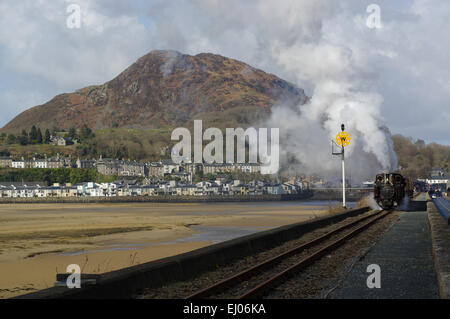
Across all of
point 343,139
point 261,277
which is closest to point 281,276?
point 261,277

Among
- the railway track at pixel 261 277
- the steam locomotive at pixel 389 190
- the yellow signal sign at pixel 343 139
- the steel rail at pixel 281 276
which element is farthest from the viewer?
the steam locomotive at pixel 389 190

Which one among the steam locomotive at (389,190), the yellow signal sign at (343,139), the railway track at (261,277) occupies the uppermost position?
the yellow signal sign at (343,139)

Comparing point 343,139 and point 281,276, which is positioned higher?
point 343,139

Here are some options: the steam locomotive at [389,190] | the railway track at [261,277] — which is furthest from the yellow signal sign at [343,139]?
the railway track at [261,277]

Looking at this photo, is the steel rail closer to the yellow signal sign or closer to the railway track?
the railway track

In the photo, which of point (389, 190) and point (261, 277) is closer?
point (261, 277)

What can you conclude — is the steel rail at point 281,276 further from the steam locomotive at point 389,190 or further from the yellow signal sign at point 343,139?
the steam locomotive at point 389,190

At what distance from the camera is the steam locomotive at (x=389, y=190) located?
49.8 metres

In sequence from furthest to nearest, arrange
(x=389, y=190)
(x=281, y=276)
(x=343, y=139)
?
(x=389, y=190), (x=343, y=139), (x=281, y=276)

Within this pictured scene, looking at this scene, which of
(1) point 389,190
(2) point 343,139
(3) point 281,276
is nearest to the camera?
(3) point 281,276

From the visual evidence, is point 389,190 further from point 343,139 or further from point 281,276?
point 281,276

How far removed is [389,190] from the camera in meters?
50.1

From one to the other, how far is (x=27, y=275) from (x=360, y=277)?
15.6 meters

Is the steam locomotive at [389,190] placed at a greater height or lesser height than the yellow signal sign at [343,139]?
lesser
